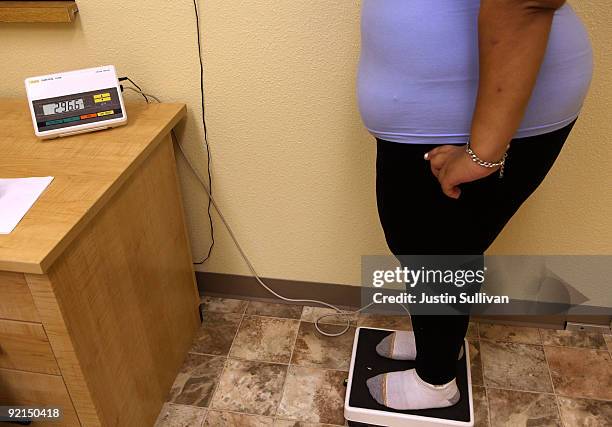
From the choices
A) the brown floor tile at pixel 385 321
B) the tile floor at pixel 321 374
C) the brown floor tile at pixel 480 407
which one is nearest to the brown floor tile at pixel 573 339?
the tile floor at pixel 321 374

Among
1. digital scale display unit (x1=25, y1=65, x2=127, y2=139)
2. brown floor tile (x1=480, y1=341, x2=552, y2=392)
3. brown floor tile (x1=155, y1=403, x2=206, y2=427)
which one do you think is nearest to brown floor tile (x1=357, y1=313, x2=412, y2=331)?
brown floor tile (x1=480, y1=341, x2=552, y2=392)

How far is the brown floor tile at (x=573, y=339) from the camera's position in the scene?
1519 millimetres

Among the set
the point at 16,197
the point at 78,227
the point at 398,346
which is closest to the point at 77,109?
the point at 16,197

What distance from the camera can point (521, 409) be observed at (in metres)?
1.35

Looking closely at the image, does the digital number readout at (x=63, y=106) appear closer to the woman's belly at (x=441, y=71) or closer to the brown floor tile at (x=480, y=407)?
the woman's belly at (x=441, y=71)

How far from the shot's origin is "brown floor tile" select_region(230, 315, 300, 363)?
1521 millimetres

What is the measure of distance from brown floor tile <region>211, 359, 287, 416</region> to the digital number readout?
83cm

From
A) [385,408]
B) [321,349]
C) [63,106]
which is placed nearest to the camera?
[63,106]

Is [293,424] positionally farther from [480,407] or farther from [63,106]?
[63,106]

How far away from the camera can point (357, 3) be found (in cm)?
116

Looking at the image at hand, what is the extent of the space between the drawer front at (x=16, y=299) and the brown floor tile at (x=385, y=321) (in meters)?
0.99

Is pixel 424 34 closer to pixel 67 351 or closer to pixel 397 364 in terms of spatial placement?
pixel 67 351

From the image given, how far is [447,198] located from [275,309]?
94cm

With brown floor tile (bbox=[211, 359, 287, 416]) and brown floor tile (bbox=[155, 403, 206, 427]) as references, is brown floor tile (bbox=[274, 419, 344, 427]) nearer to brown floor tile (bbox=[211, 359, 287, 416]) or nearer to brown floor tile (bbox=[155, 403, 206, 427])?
brown floor tile (bbox=[211, 359, 287, 416])
